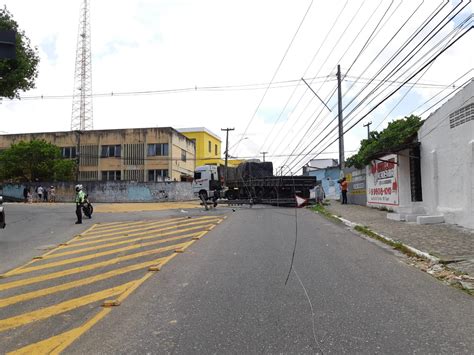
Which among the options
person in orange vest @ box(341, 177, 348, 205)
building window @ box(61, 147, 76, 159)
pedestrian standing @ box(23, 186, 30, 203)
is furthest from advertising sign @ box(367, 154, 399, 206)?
building window @ box(61, 147, 76, 159)

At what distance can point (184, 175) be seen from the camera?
190 feet

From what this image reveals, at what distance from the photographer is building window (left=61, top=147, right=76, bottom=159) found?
56.6m

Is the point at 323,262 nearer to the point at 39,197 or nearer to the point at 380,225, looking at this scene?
the point at 380,225

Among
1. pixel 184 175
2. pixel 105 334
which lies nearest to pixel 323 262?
pixel 105 334

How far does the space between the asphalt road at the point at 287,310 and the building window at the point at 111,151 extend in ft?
153

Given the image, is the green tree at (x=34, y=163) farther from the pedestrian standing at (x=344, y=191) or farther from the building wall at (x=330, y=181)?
the pedestrian standing at (x=344, y=191)

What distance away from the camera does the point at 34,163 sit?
50844 millimetres

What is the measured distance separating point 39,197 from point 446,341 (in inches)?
1799

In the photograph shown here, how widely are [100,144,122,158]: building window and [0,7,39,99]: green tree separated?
27.7 m

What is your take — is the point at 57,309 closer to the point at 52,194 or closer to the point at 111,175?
the point at 52,194

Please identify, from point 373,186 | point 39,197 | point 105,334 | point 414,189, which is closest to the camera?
point 105,334

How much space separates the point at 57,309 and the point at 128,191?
42026 mm

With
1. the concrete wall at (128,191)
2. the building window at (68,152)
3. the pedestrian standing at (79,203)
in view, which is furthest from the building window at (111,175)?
the pedestrian standing at (79,203)

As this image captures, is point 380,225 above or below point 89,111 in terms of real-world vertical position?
below
